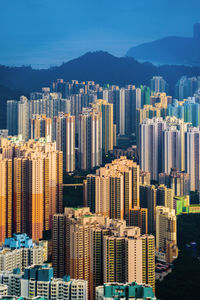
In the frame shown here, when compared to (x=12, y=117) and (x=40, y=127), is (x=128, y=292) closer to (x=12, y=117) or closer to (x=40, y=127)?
(x=40, y=127)

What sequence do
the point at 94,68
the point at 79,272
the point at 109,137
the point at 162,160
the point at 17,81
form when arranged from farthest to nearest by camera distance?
the point at 94,68
the point at 17,81
the point at 109,137
the point at 162,160
the point at 79,272

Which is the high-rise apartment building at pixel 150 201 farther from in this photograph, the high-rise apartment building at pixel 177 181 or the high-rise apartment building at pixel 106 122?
the high-rise apartment building at pixel 106 122

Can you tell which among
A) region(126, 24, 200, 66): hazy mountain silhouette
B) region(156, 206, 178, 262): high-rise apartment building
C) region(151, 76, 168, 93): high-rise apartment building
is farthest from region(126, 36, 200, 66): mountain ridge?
region(156, 206, 178, 262): high-rise apartment building

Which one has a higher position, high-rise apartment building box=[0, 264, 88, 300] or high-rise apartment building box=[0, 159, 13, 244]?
high-rise apartment building box=[0, 159, 13, 244]

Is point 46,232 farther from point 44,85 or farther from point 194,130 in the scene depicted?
point 44,85

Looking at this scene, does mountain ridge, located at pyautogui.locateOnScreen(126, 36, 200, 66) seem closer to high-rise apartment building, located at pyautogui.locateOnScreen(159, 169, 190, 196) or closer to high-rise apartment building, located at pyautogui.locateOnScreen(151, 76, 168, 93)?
high-rise apartment building, located at pyautogui.locateOnScreen(151, 76, 168, 93)

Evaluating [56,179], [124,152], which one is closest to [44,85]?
[124,152]

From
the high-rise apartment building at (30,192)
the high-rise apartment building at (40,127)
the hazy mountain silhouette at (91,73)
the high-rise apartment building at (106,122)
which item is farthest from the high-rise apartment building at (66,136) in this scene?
the high-rise apartment building at (30,192)
